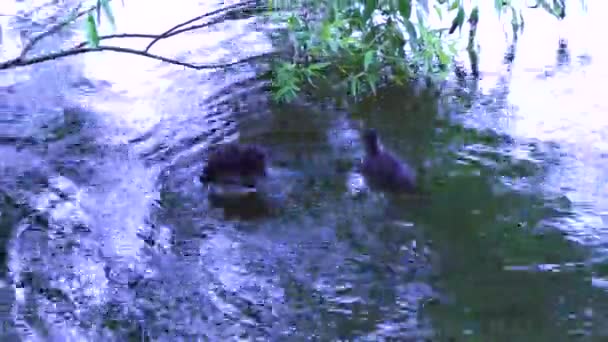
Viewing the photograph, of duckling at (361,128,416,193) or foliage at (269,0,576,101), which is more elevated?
foliage at (269,0,576,101)

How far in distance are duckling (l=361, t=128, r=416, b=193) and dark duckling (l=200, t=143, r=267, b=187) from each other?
2.44 feet

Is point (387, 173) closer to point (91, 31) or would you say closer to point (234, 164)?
point (234, 164)

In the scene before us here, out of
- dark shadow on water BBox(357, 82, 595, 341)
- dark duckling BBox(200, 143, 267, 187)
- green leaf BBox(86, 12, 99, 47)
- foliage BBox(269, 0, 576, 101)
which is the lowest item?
dark shadow on water BBox(357, 82, 595, 341)

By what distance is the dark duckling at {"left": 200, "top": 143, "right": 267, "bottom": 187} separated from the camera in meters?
6.56

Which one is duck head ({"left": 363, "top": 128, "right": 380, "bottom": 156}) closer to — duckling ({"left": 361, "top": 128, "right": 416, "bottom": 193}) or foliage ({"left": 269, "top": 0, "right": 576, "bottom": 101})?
duckling ({"left": 361, "top": 128, "right": 416, "bottom": 193})

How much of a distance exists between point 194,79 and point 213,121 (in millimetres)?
1191

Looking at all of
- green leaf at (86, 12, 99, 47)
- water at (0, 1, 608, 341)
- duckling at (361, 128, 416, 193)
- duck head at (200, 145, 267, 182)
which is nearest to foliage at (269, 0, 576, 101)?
water at (0, 1, 608, 341)

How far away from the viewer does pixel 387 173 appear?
21.1ft

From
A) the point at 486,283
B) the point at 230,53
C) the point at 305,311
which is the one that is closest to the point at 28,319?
→ the point at 305,311

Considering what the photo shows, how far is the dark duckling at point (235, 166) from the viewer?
21.5ft

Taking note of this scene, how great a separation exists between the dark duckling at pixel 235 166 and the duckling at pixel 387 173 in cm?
74

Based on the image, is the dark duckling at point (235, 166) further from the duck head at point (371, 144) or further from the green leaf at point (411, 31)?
the green leaf at point (411, 31)

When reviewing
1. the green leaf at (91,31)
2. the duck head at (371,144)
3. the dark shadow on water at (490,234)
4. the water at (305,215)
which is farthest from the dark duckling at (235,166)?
the green leaf at (91,31)

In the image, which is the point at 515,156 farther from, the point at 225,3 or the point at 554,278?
the point at 225,3
